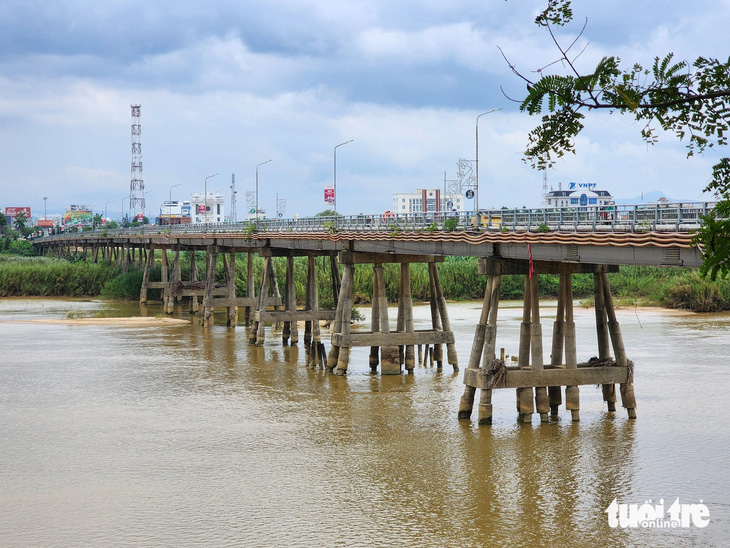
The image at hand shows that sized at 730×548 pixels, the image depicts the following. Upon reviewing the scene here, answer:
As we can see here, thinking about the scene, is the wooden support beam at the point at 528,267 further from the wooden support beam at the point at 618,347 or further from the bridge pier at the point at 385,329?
the bridge pier at the point at 385,329

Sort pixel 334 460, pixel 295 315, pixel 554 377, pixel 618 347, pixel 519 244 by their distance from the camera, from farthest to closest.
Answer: pixel 295 315 → pixel 618 347 → pixel 519 244 → pixel 554 377 → pixel 334 460

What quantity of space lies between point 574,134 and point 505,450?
1400 cm

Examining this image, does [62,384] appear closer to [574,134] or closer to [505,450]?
A: [505,450]

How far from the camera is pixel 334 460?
18.7 metres

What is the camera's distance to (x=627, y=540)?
45.1 feet

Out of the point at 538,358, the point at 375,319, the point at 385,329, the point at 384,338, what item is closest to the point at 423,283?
the point at 375,319

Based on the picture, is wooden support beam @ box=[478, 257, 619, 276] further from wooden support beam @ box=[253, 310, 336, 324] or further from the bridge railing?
wooden support beam @ box=[253, 310, 336, 324]

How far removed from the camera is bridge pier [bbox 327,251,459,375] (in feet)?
94.2

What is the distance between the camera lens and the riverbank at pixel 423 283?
2192 inches

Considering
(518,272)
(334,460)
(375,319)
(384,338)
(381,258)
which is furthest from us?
(381,258)

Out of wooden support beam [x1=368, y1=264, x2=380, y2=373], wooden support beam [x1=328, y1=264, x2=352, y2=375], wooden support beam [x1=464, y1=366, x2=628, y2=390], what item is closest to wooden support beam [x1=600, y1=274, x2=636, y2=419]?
wooden support beam [x1=464, y1=366, x2=628, y2=390]

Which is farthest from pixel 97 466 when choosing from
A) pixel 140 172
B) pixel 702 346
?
pixel 140 172

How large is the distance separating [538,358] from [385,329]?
29.6 feet

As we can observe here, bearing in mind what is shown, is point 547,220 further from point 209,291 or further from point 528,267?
point 209,291
